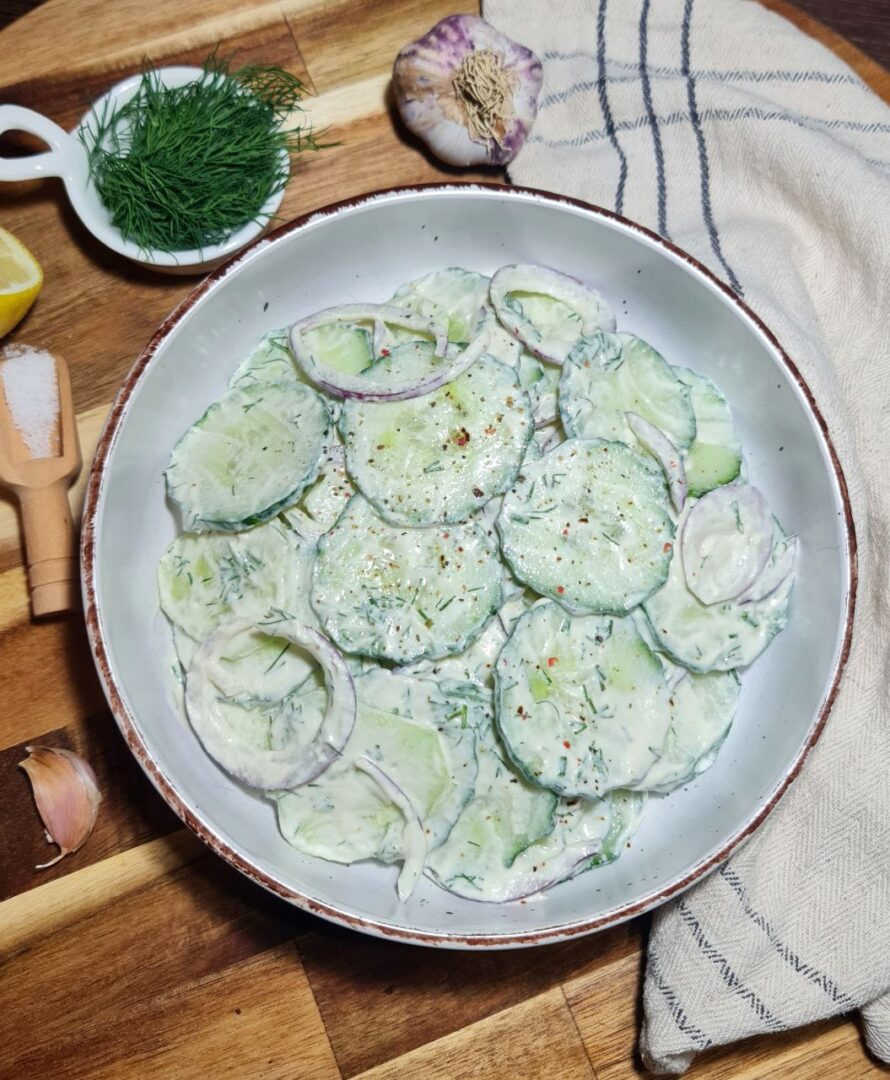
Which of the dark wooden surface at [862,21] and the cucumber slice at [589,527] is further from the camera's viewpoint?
the dark wooden surface at [862,21]

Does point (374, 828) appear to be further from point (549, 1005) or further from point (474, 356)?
point (474, 356)

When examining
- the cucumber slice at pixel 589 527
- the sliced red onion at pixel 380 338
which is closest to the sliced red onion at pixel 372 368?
the sliced red onion at pixel 380 338

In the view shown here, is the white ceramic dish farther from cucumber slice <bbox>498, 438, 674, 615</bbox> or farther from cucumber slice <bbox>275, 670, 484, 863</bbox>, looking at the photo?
cucumber slice <bbox>275, 670, 484, 863</bbox>

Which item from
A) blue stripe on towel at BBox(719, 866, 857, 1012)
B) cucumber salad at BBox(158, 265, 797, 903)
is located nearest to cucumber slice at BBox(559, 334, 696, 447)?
cucumber salad at BBox(158, 265, 797, 903)

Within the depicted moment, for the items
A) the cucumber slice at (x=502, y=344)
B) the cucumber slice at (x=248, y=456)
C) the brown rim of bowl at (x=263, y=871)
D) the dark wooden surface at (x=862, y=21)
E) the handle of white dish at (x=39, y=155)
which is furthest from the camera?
the dark wooden surface at (x=862, y=21)

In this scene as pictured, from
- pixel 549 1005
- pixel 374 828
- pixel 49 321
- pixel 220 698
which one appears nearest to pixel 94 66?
pixel 49 321

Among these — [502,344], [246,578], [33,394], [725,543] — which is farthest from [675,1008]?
[33,394]

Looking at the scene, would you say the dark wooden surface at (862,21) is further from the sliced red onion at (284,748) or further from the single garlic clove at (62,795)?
the single garlic clove at (62,795)
